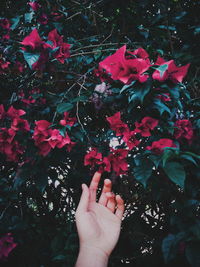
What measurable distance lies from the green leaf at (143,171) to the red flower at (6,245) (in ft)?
3.68

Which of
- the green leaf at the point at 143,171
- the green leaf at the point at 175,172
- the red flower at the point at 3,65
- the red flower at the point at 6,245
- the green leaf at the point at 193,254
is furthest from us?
the red flower at the point at 3,65

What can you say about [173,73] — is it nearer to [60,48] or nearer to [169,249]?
[60,48]

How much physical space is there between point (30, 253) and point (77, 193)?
1.66 ft

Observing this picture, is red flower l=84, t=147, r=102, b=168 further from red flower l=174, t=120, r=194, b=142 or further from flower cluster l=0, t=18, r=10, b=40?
flower cluster l=0, t=18, r=10, b=40

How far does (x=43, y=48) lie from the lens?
3.42 ft

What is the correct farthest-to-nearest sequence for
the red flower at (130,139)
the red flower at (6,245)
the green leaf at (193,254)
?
the red flower at (6,245), the red flower at (130,139), the green leaf at (193,254)

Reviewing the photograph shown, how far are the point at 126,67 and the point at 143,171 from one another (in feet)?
1.17

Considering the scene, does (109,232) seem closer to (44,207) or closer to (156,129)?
(156,129)

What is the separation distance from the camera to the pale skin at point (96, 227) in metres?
0.95

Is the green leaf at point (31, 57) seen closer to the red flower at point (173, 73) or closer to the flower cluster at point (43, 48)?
the flower cluster at point (43, 48)

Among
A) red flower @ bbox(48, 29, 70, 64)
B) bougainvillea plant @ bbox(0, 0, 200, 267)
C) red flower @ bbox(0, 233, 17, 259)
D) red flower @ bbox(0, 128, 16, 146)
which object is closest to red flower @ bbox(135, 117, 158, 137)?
bougainvillea plant @ bbox(0, 0, 200, 267)

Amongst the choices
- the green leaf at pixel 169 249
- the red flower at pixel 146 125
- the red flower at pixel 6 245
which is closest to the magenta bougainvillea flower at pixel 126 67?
the red flower at pixel 146 125

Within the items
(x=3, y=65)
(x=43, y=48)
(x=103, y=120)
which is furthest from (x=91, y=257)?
(x=3, y=65)

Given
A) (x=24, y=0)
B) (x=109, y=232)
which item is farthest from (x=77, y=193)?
(x=24, y=0)
